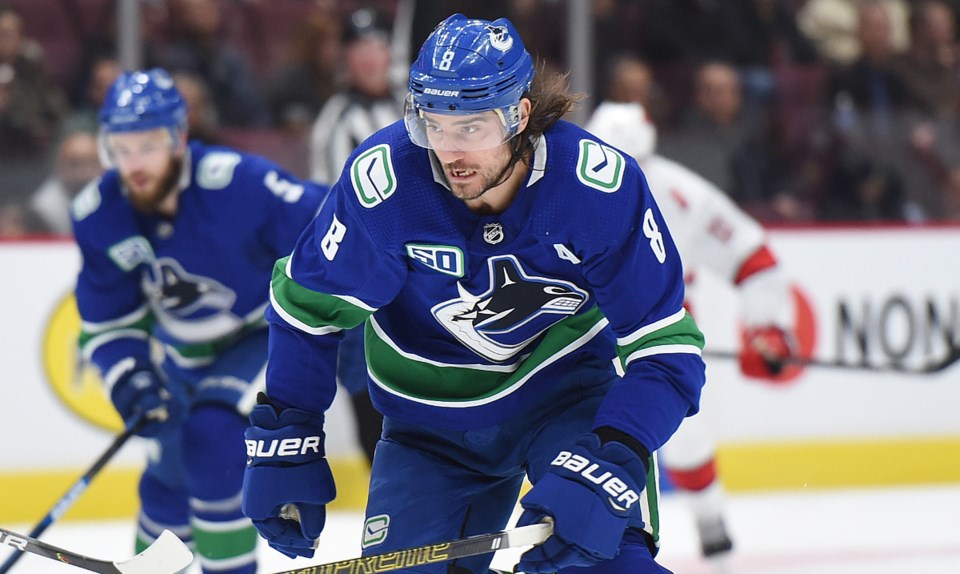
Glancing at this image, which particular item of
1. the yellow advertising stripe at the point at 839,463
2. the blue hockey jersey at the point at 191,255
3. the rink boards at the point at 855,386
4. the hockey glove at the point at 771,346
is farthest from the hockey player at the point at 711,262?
the blue hockey jersey at the point at 191,255

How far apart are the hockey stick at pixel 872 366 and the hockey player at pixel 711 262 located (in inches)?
5.9

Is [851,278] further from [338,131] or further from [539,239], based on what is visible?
[539,239]

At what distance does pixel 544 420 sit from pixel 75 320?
2796mm

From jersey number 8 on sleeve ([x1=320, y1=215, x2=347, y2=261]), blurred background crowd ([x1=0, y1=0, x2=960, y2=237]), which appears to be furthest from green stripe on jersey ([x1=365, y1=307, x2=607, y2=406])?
blurred background crowd ([x1=0, y1=0, x2=960, y2=237])

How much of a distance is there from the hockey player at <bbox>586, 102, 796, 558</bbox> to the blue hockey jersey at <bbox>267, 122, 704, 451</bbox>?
1861mm

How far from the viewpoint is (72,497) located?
3.33 metres

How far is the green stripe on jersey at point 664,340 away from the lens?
2.13 meters

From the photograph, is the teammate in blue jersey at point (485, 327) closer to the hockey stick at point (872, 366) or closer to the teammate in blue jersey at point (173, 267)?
the teammate in blue jersey at point (173, 267)

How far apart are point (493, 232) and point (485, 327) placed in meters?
0.18

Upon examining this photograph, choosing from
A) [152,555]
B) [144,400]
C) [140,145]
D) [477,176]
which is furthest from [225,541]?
Answer: [477,176]

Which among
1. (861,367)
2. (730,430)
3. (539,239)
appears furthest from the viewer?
(730,430)

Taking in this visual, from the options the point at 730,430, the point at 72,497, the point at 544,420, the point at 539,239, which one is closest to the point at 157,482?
the point at 72,497

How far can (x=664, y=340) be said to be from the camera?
213cm

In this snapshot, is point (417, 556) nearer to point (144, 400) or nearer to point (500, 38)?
point (500, 38)
